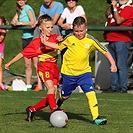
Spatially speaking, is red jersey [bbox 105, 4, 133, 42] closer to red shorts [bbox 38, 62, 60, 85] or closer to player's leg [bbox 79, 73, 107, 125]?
red shorts [bbox 38, 62, 60, 85]

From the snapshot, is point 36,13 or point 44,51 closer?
point 44,51

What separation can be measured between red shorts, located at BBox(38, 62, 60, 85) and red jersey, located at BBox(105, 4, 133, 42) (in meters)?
4.05

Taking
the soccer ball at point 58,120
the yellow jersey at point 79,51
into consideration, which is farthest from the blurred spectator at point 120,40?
the soccer ball at point 58,120

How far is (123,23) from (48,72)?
453 centimetres

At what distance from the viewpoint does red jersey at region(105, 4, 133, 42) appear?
1288 cm

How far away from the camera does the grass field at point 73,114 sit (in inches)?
323

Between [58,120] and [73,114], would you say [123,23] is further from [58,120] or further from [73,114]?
[58,120]

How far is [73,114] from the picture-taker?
384 inches

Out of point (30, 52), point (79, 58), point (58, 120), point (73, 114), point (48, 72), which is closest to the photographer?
point (58, 120)

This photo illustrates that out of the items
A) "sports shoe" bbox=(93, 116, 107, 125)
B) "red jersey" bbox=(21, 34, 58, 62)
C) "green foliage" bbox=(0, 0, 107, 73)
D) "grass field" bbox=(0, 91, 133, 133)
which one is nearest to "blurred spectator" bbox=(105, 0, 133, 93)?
"grass field" bbox=(0, 91, 133, 133)

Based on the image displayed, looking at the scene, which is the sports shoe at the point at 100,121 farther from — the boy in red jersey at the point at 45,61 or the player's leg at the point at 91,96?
the boy in red jersey at the point at 45,61

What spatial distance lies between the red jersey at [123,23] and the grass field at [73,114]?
1.31 metres

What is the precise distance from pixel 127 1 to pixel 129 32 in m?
0.72

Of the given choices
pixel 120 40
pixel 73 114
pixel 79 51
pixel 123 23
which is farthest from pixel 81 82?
pixel 123 23
